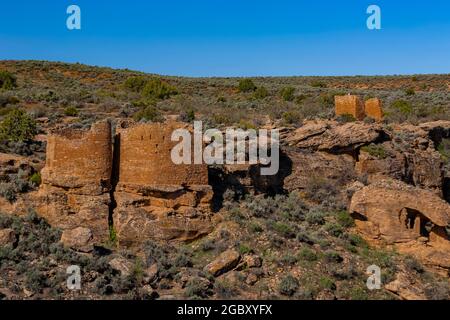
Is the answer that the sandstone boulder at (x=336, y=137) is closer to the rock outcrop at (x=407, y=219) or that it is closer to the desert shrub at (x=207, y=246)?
the rock outcrop at (x=407, y=219)

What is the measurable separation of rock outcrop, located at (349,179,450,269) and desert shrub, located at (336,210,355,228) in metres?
0.52

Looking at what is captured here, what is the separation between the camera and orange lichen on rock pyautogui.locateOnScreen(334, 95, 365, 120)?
73.7ft

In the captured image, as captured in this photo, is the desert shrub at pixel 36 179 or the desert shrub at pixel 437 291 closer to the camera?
the desert shrub at pixel 437 291

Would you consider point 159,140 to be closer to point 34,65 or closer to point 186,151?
point 186,151

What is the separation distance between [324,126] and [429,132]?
6.33 metres

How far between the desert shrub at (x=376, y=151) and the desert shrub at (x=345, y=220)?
396cm

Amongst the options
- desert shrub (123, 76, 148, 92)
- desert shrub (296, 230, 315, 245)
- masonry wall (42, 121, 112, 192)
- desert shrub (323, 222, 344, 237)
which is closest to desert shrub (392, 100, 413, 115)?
desert shrub (323, 222, 344, 237)

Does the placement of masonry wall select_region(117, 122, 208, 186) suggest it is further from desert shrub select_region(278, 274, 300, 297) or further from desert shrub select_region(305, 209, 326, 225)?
desert shrub select_region(278, 274, 300, 297)

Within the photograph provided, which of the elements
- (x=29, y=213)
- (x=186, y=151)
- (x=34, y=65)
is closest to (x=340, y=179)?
(x=186, y=151)

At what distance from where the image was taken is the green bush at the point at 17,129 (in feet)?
57.4

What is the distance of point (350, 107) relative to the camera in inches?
887

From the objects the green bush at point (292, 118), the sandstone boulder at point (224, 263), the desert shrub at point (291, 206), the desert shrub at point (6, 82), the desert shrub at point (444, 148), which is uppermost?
the desert shrub at point (6, 82)

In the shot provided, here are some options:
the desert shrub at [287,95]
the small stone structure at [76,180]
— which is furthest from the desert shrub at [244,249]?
the desert shrub at [287,95]

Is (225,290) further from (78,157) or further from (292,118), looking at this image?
(292,118)
